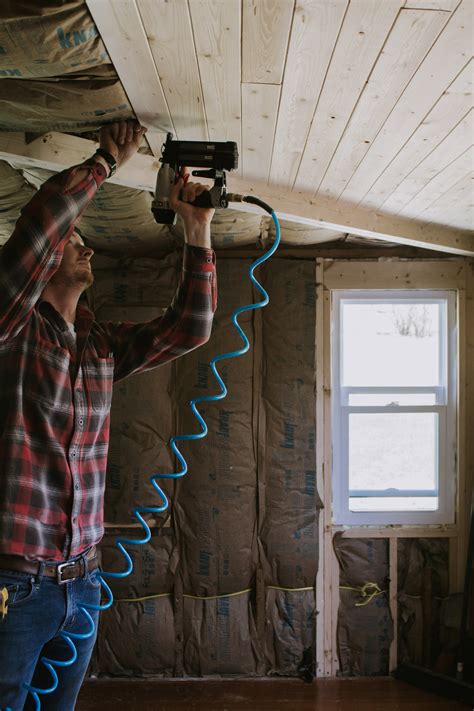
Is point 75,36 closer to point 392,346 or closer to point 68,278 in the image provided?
point 68,278

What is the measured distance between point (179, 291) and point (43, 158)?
0.77m

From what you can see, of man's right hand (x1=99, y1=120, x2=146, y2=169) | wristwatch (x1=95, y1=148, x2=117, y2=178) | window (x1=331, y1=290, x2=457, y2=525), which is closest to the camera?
wristwatch (x1=95, y1=148, x2=117, y2=178)

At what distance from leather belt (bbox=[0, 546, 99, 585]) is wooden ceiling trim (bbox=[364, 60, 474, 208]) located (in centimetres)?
153

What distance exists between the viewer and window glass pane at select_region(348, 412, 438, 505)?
12.3 feet

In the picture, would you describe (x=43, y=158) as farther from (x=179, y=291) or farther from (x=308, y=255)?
(x=308, y=255)

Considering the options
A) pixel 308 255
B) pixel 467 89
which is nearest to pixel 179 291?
pixel 467 89

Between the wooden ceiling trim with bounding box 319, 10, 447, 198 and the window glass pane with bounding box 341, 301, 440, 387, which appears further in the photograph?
the window glass pane with bounding box 341, 301, 440, 387

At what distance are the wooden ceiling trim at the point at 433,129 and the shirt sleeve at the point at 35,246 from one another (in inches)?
40.9

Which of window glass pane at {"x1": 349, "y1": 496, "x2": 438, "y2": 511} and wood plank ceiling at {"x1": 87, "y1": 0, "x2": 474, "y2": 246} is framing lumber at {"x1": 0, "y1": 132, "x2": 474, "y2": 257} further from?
window glass pane at {"x1": 349, "y1": 496, "x2": 438, "y2": 511}

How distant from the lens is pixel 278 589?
3707 millimetres

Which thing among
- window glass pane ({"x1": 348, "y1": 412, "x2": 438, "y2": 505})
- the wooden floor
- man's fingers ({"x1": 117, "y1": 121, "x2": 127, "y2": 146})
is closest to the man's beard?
man's fingers ({"x1": 117, "y1": 121, "x2": 127, "y2": 146})

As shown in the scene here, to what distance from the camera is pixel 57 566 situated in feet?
4.42

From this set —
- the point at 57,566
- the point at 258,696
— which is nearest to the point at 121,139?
the point at 57,566

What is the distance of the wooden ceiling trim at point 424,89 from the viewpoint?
138 centimetres
